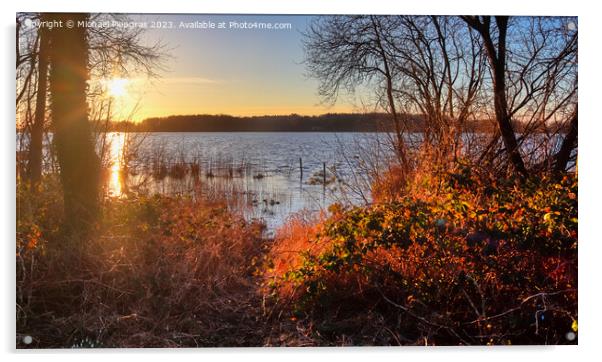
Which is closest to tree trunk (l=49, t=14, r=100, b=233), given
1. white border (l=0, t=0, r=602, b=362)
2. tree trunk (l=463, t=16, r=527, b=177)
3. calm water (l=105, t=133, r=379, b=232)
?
calm water (l=105, t=133, r=379, b=232)

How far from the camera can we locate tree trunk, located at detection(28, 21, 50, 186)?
5.03m

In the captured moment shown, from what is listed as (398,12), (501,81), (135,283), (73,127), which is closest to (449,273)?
(501,81)

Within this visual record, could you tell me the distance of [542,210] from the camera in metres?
4.86

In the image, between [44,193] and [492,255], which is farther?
[44,193]

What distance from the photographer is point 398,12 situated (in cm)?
490

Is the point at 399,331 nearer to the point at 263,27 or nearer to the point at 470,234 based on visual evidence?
the point at 470,234

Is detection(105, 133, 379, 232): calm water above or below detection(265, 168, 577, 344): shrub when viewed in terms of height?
above

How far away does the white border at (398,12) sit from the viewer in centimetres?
473

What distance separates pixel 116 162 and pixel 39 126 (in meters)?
0.68

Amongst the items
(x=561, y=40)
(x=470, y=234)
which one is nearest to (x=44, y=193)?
(x=470, y=234)

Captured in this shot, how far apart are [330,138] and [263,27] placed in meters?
1.06

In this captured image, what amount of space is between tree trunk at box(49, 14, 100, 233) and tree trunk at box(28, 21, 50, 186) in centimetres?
6

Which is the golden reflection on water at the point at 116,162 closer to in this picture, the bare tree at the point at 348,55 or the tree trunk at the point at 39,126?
the tree trunk at the point at 39,126

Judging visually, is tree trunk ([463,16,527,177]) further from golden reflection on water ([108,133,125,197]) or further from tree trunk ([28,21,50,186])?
tree trunk ([28,21,50,186])
